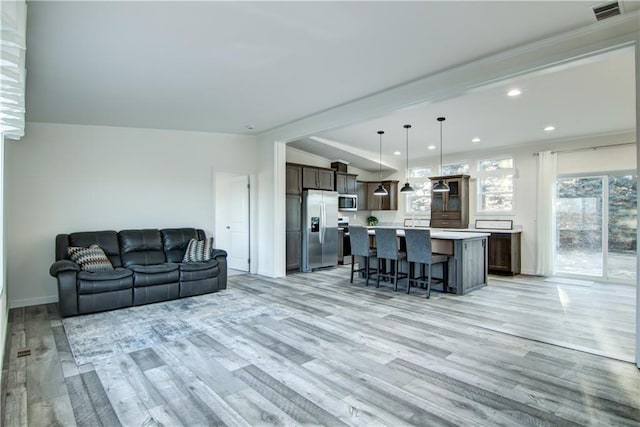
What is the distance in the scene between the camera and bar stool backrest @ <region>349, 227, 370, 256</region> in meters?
5.78

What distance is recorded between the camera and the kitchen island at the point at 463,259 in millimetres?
5109

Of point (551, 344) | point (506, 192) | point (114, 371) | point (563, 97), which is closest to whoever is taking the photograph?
point (114, 371)

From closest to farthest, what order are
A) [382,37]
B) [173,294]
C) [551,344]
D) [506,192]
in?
[382,37]
[551,344]
[173,294]
[506,192]

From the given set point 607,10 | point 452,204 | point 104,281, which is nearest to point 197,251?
point 104,281

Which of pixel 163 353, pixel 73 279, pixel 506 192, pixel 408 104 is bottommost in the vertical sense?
pixel 163 353

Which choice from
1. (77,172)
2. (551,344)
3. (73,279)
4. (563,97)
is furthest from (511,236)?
(77,172)

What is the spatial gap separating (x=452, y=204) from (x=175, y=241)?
590cm

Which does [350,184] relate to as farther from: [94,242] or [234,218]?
[94,242]

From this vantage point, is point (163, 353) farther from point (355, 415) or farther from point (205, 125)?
point (205, 125)

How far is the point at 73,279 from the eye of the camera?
13.1ft

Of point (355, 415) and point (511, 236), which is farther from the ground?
point (511, 236)

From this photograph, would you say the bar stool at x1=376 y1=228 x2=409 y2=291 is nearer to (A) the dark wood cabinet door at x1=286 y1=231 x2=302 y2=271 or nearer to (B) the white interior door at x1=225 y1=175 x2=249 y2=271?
(A) the dark wood cabinet door at x1=286 y1=231 x2=302 y2=271

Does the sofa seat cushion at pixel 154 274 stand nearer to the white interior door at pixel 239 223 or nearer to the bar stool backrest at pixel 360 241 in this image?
the white interior door at pixel 239 223

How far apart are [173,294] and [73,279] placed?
122 cm
